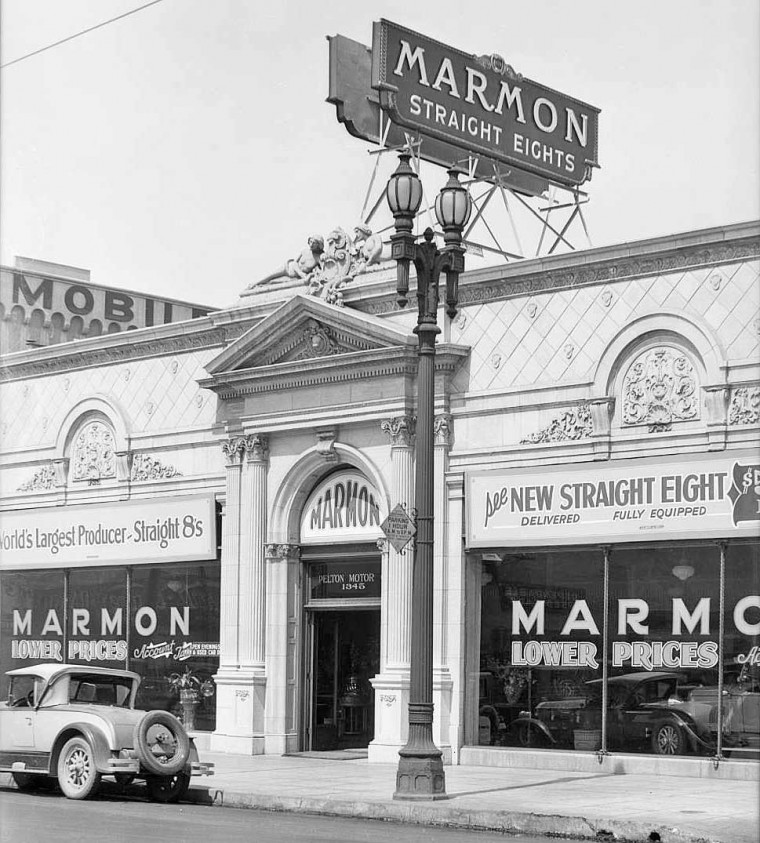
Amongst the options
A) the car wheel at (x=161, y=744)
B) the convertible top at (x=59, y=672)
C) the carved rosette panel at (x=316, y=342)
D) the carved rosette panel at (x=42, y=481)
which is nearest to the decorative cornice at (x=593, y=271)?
the carved rosette panel at (x=316, y=342)

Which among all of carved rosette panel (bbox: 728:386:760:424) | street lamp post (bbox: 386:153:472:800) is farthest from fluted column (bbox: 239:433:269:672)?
carved rosette panel (bbox: 728:386:760:424)

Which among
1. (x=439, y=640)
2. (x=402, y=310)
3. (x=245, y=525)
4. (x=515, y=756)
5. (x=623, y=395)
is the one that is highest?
(x=402, y=310)

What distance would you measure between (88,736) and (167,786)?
1380mm

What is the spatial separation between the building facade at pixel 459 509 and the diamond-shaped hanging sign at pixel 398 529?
4.30m

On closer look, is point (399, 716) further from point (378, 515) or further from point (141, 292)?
point (141, 292)

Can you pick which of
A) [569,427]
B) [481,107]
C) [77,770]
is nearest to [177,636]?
[569,427]

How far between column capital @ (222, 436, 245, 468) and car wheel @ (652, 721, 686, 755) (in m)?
9.10

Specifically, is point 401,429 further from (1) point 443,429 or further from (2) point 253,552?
(2) point 253,552

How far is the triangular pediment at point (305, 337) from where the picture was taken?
24.7 metres

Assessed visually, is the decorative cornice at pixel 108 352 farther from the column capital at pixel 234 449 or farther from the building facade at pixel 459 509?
the column capital at pixel 234 449

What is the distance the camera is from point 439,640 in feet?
78.1

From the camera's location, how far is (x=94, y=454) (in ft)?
99.6

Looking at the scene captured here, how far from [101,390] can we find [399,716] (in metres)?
10.3

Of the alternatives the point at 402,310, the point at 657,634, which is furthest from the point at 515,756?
the point at 402,310
